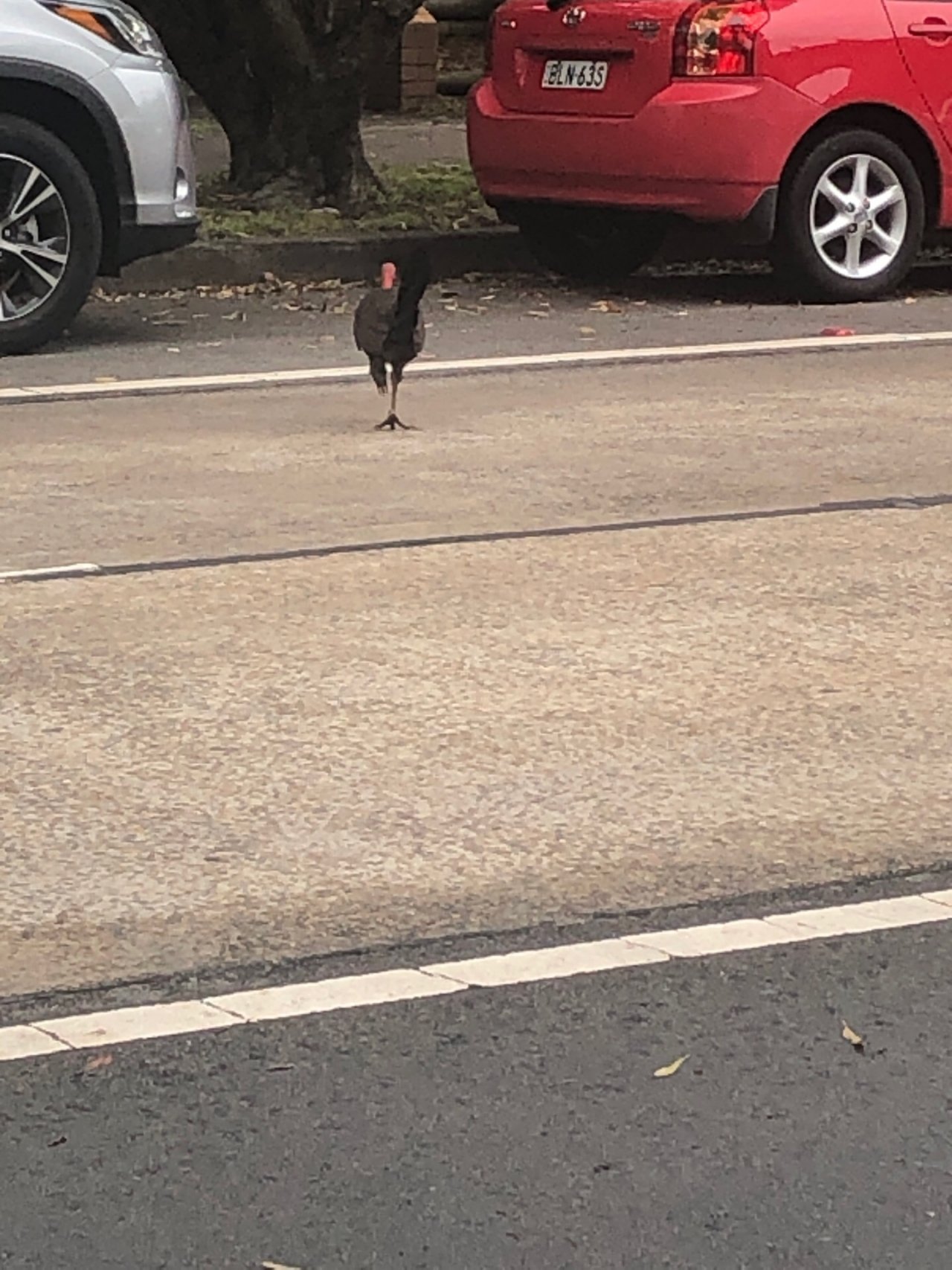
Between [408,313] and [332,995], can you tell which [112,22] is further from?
[332,995]

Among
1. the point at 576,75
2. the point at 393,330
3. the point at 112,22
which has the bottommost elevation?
the point at 393,330

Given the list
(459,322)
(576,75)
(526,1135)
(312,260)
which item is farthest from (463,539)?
(312,260)

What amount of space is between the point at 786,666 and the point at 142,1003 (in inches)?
84.0

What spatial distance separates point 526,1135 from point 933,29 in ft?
28.2

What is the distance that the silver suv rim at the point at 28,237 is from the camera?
9.64m

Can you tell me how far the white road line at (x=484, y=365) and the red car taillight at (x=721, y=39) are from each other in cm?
129

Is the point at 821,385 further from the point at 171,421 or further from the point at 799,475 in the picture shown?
the point at 171,421

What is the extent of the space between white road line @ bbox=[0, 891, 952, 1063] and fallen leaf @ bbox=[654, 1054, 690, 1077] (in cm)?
33

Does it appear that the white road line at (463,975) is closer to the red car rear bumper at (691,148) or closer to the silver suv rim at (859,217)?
the red car rear bumper at (691,148)

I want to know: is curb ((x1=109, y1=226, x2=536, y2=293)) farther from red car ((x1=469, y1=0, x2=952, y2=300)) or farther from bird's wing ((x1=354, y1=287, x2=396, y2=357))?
bird's wing ((x1=354, y1=287, x2=396, y2=357))

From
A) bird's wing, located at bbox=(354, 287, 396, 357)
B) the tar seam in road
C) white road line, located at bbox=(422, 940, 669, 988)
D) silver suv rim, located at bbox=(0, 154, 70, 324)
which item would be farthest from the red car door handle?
white road line, located at bbox=(422, 940, 669, 988)

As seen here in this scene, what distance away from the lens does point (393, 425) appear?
8375 millimetres

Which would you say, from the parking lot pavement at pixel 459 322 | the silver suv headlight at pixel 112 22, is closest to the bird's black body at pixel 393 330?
the parking lot pavement at pixel 459 322

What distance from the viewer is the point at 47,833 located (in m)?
4.48
